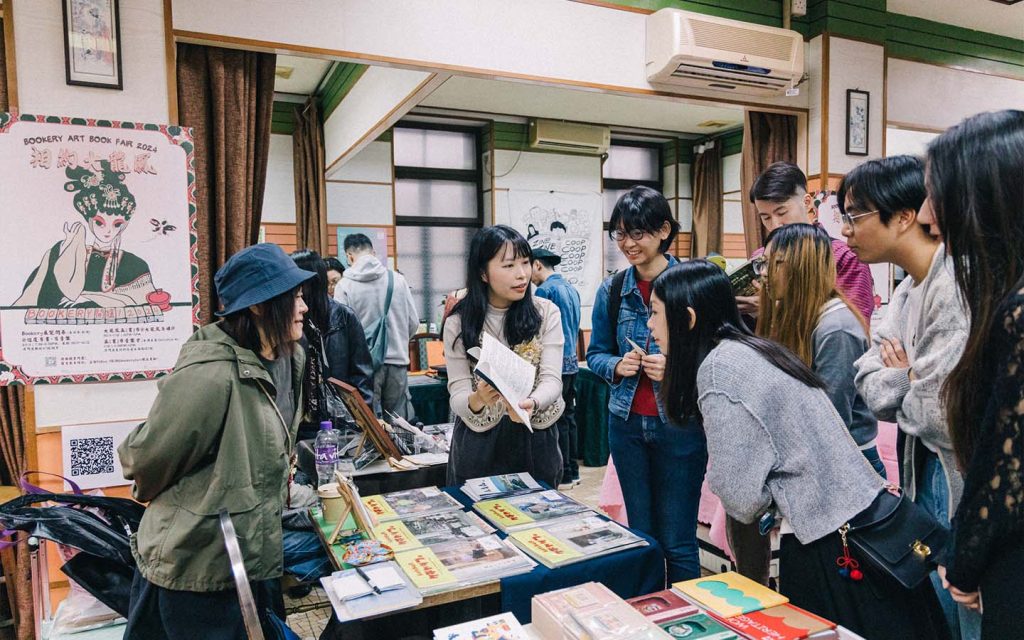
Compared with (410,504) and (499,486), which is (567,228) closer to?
(499,486)

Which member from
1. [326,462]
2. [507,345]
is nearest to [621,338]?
[507,345]

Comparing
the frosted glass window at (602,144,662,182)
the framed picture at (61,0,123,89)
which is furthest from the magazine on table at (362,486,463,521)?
the frosted glass window at (602,144,662,182)

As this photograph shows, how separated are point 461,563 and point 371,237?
501 centimetres

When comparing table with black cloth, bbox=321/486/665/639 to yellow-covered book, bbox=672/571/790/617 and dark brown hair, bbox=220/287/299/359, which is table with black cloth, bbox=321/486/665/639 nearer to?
yellow-covered book, bbox=672/571/790/617

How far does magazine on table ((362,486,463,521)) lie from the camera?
1.79 m

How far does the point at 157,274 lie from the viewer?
235 cm

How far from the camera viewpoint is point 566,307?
405 cm

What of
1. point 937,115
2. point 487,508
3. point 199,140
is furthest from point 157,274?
point 937,115

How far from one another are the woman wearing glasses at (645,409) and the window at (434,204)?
4.45 m

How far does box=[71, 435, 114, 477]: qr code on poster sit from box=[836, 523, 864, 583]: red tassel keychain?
2.34m

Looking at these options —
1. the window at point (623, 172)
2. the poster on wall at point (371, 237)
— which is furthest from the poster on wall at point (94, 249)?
the window at point (623, 172)

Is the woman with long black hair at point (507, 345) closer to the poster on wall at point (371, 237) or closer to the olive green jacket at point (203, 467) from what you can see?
the olive green jacket at point (203, 467)

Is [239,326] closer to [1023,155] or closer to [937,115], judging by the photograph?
[1023,155]

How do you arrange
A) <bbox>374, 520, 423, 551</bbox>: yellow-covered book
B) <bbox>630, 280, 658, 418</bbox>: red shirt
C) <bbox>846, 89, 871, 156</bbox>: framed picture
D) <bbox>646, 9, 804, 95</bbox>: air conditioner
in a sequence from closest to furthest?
<bbox>374, 520, 423, 551</bbox>: yellow-covered book → <bbox>630, 280, 658, 418</bbox>: red shirt → <bbox>646, 9, 804, 95</bbox>: air conditioner → <bbox>846, 89, 871, 156</bbox>: framed picture
